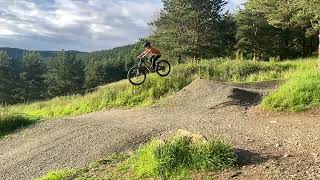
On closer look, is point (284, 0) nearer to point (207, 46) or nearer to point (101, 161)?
point (101, 161)

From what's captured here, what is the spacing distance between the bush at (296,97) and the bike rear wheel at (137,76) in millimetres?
5676

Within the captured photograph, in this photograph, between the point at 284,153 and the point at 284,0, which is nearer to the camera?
the point at 284,153

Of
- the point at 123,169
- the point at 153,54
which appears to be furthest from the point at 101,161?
the point at 153,54

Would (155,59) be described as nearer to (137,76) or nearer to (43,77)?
(137,76)

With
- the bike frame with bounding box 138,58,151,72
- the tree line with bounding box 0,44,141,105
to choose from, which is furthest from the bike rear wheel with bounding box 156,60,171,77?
the tree line with bounding box 0,44,141,105

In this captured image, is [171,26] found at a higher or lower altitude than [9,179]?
higher

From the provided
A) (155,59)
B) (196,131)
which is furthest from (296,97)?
(155,59)

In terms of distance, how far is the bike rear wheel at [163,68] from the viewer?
57.4ft

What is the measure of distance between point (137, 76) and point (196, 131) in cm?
726

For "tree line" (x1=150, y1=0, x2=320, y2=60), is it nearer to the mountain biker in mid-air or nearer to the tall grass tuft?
the mountain biker in mid-air

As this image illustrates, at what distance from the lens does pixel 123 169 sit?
28.0 ft

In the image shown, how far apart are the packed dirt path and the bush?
359 mm

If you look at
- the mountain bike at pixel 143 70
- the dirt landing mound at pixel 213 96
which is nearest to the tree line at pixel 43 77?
the mountain bike at pixel 143 70

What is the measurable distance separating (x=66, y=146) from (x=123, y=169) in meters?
3.56
